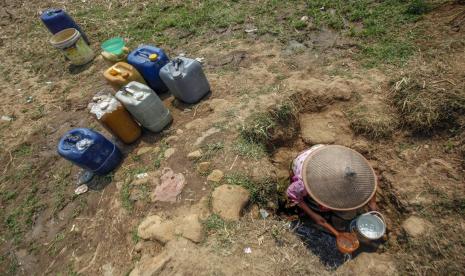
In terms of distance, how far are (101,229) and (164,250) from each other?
0.98 meters

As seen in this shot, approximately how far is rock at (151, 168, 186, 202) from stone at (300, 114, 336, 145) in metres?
1.81

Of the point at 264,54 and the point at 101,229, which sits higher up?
the point at 264,54

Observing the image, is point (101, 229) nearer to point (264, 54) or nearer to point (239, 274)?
point (239, 274)

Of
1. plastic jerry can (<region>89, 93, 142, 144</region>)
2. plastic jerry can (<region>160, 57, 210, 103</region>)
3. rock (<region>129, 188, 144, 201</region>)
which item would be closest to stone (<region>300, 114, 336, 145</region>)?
plastic jerry can (<region>160, 57, 210, 103</region>)


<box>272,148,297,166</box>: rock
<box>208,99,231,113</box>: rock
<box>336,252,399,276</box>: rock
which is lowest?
<box>336,252,399,276</box>: rock

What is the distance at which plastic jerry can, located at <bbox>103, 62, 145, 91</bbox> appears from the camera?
13.4 feet

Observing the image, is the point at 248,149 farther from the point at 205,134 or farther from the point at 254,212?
the point at 254,212

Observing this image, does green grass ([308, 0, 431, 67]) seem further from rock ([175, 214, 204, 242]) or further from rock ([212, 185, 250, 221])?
rock ([175, 214, 204, 242])

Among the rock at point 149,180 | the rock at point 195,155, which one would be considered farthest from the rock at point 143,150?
the rock at point 195,155

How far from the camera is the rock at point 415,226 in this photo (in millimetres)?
2764

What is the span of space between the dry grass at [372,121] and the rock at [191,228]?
240cm

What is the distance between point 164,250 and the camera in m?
2.73

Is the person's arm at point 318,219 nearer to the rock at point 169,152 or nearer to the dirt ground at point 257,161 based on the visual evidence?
the dirt ground at point 257,161

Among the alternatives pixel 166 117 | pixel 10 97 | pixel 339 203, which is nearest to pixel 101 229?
pixel 166 117
